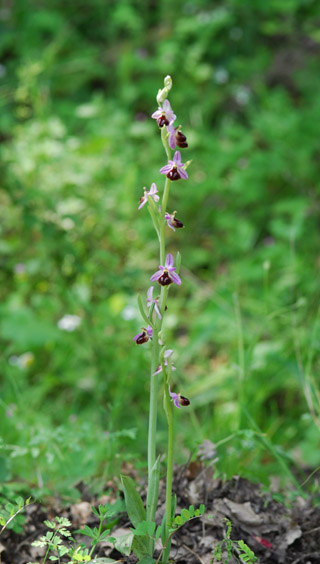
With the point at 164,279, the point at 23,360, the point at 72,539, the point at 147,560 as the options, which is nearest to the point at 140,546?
the point at 147,560

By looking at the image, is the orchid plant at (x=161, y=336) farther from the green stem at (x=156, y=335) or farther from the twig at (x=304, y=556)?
the twig at (x=304, y=556)

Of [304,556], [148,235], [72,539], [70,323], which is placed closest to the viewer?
[72,539]

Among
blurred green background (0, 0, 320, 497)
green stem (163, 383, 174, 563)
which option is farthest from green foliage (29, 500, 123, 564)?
blurred green background (0, 0, 320, 497)

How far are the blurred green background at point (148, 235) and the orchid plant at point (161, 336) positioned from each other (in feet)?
0.90

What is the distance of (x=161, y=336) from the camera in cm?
114

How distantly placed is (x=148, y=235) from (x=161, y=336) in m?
2.33

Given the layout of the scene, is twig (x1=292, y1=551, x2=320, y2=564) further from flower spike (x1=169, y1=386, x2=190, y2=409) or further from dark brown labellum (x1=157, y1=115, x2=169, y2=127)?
dark brown labellum (x1=157, y1=115, x2=169, y2=127)

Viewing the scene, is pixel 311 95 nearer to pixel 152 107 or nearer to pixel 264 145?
pixel 264 145

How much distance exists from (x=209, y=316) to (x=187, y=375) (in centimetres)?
36

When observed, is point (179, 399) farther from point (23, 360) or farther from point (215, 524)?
point (23, 360)

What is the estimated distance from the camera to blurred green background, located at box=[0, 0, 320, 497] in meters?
2.07

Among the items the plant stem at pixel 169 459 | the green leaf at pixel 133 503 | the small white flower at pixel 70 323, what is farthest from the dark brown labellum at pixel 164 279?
the small white flower at pixel 70 323

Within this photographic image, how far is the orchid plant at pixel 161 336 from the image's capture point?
111cm

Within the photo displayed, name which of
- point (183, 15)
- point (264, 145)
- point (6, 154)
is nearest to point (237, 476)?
point (6, 154)
